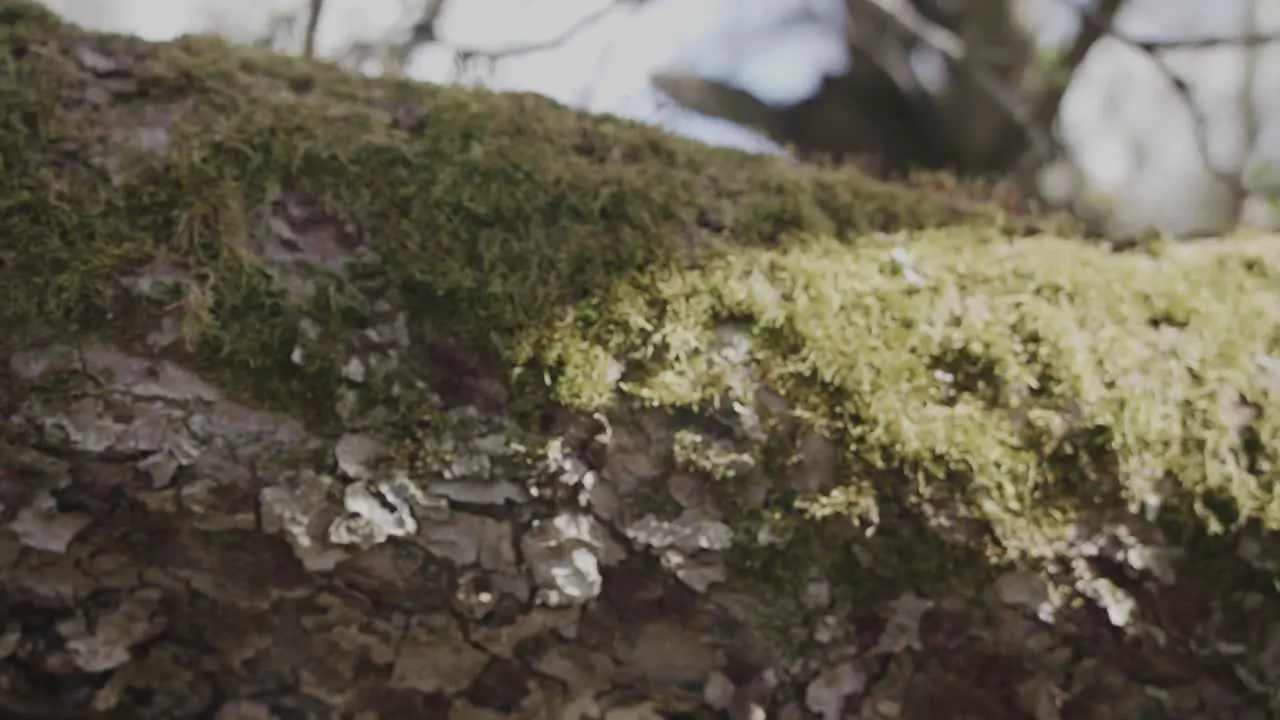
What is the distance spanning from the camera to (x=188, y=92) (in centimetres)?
73

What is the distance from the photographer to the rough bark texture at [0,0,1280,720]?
0.61m

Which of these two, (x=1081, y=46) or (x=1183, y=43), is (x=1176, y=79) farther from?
(x=1081, y=46)

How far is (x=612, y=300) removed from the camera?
28.3 inches

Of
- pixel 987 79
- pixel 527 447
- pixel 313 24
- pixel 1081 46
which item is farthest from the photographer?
pixel 987 79

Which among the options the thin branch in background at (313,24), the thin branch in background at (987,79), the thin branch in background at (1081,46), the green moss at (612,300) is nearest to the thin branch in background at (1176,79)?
the thin branch in background at (1081,46)

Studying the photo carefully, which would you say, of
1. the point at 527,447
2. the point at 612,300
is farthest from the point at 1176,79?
the point at 527,447

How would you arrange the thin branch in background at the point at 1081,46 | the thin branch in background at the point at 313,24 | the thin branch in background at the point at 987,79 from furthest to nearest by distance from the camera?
the thin branch in background at the point at 987,79 < the thin branch in background at the point at 1081,46 < the thin branch in background at the point at 313,24

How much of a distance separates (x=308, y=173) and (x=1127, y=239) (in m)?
0.78

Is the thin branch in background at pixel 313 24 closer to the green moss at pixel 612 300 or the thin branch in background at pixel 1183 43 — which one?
the green moss at pixel 612 300

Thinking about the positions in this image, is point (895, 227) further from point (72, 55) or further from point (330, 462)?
point (72, 55)

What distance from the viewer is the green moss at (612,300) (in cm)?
65

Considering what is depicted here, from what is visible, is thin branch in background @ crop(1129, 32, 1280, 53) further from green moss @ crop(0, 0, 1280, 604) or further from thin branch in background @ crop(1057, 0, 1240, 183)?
green moss @ crop(0, 0, 1280, 604)

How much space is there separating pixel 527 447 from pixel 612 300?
0.14 meters

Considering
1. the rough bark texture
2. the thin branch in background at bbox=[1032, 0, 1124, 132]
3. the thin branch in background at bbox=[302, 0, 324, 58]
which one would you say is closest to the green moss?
the rough bark texture
